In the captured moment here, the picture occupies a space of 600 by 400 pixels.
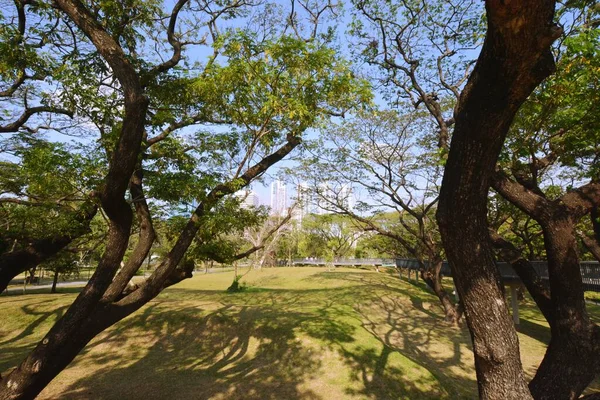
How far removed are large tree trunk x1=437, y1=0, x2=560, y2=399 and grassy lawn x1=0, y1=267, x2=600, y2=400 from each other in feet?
15.5

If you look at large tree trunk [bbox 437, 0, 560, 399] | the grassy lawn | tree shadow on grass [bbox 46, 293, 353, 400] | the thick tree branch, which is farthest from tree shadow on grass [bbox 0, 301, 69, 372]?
large tree trunk [bbox 437, 0, 560, 399]

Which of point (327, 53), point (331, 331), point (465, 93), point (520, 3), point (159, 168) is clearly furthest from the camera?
point (331, 331)

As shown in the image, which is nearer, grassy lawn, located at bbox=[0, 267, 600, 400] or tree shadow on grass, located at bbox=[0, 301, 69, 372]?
grassy lawn, located at bbox=[0, 267, 600, 400]

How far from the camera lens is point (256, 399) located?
6715mm

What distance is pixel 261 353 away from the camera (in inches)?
360

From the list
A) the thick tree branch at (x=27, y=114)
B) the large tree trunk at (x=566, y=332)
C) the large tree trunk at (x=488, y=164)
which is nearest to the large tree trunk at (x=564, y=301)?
the large tree trunk at (x=566, y=332)

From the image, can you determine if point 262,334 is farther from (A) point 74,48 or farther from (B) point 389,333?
(A) point 74,48

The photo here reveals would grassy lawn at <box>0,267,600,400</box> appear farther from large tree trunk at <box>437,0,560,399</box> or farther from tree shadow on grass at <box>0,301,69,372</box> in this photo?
large tree trunk at <box>437,0,560,399</box>

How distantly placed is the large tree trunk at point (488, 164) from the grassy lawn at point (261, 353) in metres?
4.73

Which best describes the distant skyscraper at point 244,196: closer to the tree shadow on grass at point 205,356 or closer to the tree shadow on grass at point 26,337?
the tree shadow on grass at point 205,356

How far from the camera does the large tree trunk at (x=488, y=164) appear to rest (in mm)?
1983

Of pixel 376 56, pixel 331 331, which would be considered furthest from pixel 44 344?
pixel 376 56

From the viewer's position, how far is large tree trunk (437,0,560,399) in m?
1.98

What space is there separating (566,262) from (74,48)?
9.29 m
